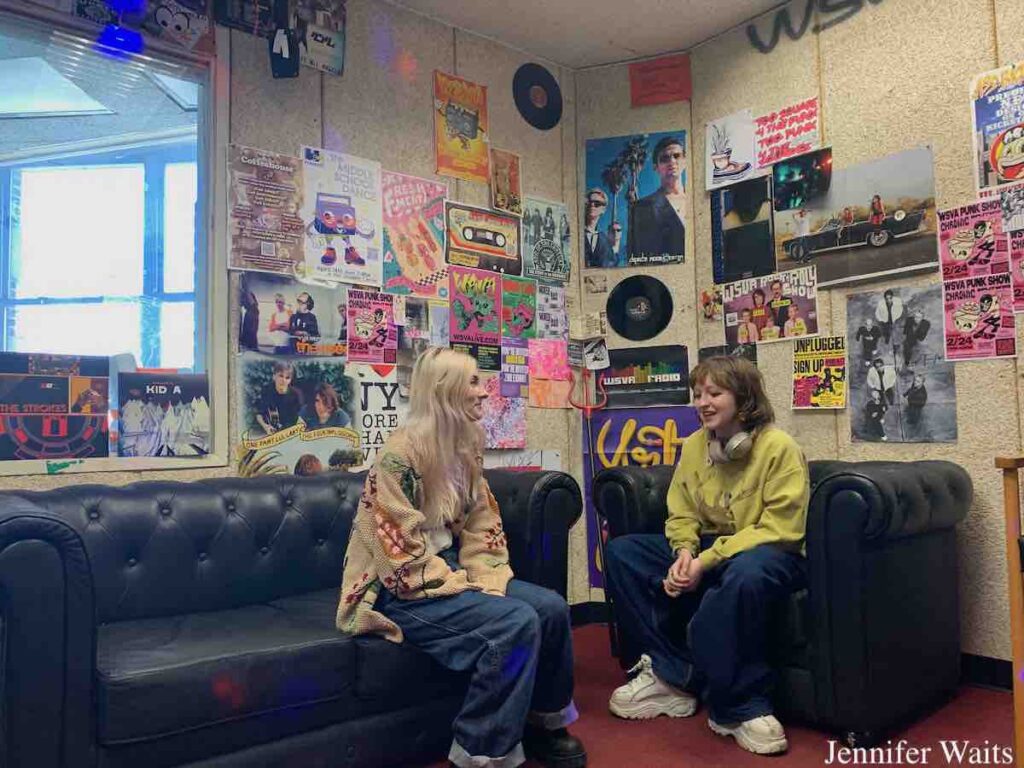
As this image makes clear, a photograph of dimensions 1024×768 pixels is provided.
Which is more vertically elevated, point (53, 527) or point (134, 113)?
point (134, 113)

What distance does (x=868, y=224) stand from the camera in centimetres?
302

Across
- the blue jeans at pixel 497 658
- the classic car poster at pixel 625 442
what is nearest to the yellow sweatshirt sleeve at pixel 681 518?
the blue jeans at pixel 497 658

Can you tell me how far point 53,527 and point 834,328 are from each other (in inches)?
106

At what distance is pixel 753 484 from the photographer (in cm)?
247

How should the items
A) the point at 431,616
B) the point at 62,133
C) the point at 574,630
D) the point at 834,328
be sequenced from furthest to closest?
the point at 574,630, the point at 834,328, the point at 62,133, the point at 431,616

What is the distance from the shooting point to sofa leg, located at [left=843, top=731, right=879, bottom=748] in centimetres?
216

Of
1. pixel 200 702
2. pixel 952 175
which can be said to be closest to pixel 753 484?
pixel 952 175

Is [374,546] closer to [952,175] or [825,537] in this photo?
[825,537]

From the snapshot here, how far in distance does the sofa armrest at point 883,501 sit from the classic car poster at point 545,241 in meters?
1.79

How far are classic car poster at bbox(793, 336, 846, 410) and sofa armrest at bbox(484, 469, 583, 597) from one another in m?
1.18

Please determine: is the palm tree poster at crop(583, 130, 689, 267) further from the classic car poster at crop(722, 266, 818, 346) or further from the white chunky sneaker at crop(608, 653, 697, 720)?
the white chunky sneaker at crop(608, 653, 697, 720)

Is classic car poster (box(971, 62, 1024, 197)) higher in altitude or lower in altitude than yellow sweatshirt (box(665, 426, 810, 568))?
higher

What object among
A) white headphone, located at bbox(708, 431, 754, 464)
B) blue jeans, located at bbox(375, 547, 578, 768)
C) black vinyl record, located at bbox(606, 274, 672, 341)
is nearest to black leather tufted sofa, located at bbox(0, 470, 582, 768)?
blue jeans, located at bbox(375, 547, 578, 768)

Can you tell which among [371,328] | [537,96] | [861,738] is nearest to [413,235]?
[371,328]
